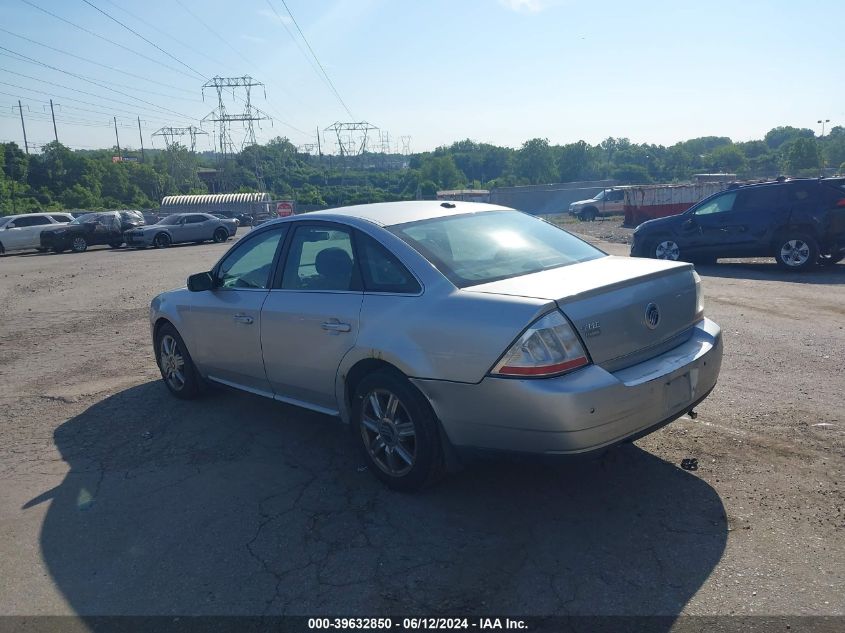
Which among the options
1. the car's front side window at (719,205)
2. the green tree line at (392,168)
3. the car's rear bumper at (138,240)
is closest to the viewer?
the car's front side window at (719,205)

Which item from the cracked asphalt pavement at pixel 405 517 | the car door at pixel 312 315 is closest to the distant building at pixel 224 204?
the cracked asphalt pavement at pixel 405 517

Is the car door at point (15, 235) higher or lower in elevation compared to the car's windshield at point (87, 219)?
lower

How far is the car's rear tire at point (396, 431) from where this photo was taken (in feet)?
12.8

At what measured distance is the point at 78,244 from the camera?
29812mm

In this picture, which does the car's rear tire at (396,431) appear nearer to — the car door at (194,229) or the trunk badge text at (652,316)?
the trunk badge text at (652,316)

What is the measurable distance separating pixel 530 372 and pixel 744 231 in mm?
11487

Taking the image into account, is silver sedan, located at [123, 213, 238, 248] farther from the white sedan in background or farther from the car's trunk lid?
the car's trunk lid

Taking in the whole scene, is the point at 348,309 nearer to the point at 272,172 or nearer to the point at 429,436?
the point at 429,436

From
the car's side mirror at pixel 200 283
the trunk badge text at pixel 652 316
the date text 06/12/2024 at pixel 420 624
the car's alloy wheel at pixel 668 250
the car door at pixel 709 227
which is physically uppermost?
the car's side mirror at pixel 200 283

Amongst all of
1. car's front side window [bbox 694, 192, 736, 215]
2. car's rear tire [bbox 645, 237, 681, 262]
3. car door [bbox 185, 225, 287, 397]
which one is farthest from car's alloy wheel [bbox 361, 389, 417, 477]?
car's front side window [bbox 694, 192, 736, 215]

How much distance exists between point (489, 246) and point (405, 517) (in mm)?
1771

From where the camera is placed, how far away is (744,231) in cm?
1332

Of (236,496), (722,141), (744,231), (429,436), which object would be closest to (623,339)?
(429,436)

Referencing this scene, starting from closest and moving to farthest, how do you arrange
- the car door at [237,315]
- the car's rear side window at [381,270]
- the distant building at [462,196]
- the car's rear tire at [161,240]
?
the car's rear side window at [381,270], the car door at [237,315], the car's rear tire at [161,240], the distant building at [462,196]
